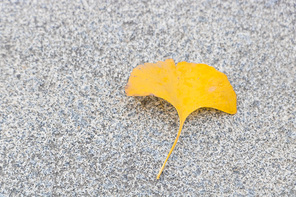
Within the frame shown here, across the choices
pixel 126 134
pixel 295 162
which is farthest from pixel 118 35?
pixel 295 162

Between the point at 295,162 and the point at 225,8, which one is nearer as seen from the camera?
the point at 295,162

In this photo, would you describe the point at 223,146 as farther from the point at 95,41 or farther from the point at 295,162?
the point at 95,41

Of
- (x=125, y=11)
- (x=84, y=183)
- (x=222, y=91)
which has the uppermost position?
(x=125, y=11)

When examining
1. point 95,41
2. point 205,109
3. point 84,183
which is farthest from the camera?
point 95,41
